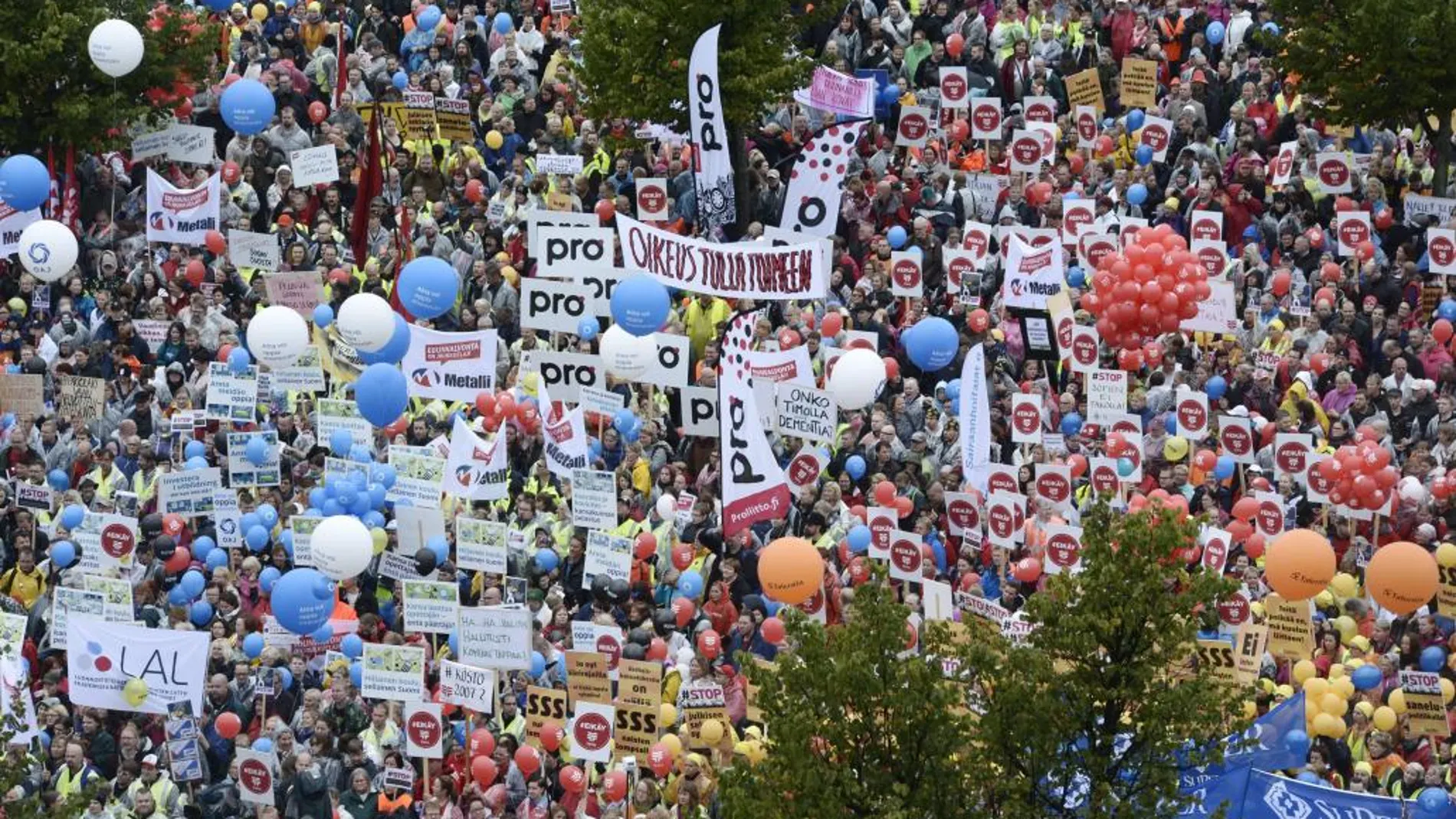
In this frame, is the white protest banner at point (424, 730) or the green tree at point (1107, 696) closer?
the green tree at point (1107, 696)

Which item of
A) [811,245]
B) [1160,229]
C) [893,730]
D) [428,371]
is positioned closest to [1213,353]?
[1160,229]

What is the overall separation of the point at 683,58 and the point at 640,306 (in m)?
4.50

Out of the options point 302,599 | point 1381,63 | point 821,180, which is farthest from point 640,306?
point 1381,63

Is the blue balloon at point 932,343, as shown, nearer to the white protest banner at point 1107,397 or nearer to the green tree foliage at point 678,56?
the white protest banner at point 1107,397

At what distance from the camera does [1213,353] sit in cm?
3572

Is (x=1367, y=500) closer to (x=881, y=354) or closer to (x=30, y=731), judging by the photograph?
(x=881, y=354)

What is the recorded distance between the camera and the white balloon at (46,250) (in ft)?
125

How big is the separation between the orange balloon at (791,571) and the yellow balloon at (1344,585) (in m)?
4.20

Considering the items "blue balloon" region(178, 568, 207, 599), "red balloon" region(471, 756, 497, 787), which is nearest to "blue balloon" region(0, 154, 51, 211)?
"blue balloon" region(178, 568, 207, 599)

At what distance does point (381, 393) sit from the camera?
34719 millimetres

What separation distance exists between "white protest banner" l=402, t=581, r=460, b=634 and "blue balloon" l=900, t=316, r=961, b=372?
5232 millimetres

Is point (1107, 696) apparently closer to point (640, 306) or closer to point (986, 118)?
point (640, 306)

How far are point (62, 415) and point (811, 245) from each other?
716 cm

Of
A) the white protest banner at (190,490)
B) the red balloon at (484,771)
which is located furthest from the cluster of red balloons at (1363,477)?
the white protest banner at (190,490)
